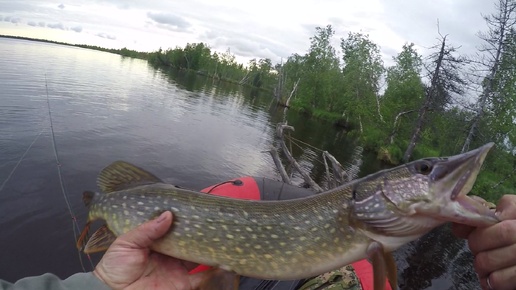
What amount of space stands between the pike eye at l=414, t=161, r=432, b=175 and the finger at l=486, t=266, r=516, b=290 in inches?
21.9

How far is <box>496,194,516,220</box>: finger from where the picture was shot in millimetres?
1497

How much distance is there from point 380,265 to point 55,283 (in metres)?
1.96

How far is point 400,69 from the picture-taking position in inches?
1244

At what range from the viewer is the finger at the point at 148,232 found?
6.88 feet

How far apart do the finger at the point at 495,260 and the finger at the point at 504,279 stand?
20mm

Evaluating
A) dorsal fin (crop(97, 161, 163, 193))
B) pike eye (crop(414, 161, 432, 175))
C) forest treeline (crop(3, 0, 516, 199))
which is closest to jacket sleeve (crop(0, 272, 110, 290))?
dorsal fin (crop(97, 161, 163, 193))

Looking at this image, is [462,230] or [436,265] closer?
[462,230]

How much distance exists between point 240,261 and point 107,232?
3.75 ft

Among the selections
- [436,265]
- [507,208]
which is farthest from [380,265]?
[436,265]

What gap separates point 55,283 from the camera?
Answer: 189 centimetres

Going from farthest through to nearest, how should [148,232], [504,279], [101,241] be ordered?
[101,241] < [148,232] < [504,279]

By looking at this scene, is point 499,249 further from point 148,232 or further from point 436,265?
point 436,265

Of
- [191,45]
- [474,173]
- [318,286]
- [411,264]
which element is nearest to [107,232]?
[318,286]

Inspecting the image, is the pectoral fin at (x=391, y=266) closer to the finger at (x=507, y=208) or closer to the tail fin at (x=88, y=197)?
the finger at (x=507, y=208)
